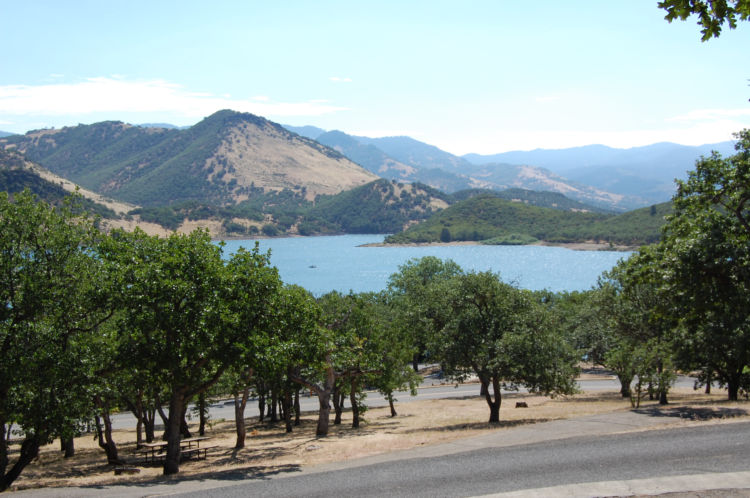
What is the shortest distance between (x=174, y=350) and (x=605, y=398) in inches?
1148

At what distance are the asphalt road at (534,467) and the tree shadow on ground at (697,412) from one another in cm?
352

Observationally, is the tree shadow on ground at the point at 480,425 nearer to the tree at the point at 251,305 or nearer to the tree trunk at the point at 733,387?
the tree trunk at the point at 733,387

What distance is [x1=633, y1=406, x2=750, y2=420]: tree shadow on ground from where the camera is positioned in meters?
19.4

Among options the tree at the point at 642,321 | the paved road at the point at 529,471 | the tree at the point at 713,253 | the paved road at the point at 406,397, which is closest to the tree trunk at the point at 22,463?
the paved road at the point at 529,471

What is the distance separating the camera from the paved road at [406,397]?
4352cm

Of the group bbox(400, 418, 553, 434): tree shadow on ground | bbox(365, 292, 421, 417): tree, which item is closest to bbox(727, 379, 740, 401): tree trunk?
bbox(400, 418, 553, 434): tree shadow on ground

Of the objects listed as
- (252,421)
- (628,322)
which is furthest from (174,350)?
(628,322)

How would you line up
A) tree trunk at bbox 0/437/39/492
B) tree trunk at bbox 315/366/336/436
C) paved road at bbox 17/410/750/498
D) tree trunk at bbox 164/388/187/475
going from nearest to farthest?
paved road at bbox 17/410/750/498
tree trunk at bbox 0/437/39/492
tree trunk at bbox 164/388/187/475
tree trunk at bbox 315/366/336/436

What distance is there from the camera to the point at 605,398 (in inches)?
1417

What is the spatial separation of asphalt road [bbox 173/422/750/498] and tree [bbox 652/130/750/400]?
4451 millimetres

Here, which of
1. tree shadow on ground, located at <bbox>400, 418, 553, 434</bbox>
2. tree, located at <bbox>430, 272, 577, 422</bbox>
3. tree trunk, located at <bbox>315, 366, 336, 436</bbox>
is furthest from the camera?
tree trunk, located at <bbox>315, 366, 336, 436</bbox>

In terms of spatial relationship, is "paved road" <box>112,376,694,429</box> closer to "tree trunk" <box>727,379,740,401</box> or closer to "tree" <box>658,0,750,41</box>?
"tree trunk" <box>727,379,740,401</box>

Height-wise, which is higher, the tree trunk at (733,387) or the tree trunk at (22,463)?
the tree trunk at (22,463)

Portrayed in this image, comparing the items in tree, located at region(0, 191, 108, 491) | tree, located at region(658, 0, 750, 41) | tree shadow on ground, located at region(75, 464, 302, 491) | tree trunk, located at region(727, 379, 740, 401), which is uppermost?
tree, located at region(658, 0, 750, 41)
